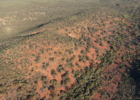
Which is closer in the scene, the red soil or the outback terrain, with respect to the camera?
the outback terrain

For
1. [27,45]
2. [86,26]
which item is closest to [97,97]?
[27,45]

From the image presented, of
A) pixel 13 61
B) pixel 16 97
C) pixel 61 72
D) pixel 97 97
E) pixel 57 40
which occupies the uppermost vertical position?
pixel 57 40

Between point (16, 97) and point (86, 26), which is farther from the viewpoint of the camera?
point (86, 26)

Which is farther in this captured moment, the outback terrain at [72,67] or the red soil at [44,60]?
the red soil at [44,60]

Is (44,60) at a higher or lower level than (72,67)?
higher

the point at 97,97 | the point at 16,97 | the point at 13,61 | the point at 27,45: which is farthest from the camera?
the point at 27,45

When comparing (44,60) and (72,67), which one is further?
(72,67)

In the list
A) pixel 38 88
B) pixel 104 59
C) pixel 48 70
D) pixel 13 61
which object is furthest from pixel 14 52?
pixel 104 59

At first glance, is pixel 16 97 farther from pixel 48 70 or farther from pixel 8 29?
pixel 8 29

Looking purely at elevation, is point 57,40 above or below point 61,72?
above

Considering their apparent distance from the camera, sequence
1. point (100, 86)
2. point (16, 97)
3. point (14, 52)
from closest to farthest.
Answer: point (16, 97) < point (100, 86) < point (14, 52)
